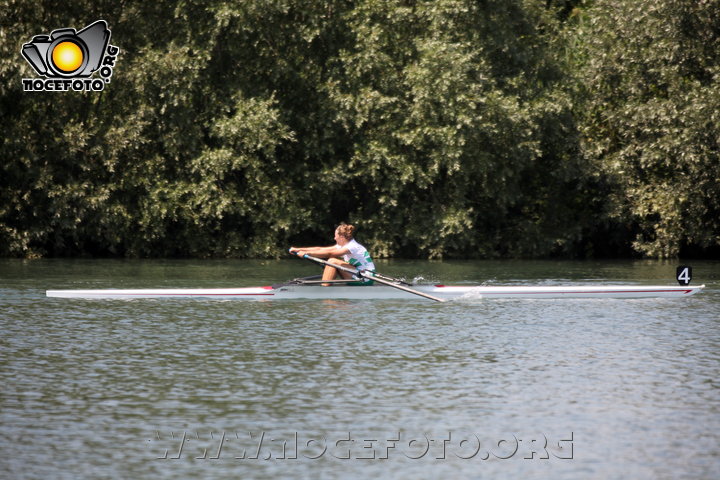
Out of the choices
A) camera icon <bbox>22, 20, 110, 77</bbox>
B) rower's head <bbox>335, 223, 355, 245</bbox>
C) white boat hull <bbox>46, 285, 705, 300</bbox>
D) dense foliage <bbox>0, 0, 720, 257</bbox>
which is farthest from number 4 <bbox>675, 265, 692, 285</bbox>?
camera icon <bbox>22, 20, 110, 77</bbox>

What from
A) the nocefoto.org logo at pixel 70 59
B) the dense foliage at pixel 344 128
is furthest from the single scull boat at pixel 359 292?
the nocefoto.org logo at pixel 70 59

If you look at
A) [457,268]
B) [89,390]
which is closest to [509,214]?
[457,268]

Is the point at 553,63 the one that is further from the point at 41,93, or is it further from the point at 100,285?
the point at 100,285

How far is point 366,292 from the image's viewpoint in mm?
20594

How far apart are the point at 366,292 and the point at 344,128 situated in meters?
16.1

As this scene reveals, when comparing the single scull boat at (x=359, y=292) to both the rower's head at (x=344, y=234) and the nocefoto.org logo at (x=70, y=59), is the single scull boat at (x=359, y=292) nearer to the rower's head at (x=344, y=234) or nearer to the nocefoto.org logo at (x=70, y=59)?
the rower's head at (x=344, y=234)

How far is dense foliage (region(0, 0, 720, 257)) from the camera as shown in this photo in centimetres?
3372

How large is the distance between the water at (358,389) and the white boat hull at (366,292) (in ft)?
0.70

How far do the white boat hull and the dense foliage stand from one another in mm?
13144

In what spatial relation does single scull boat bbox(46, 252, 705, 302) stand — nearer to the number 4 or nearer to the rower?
the number 4

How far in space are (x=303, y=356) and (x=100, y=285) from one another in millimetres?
11538

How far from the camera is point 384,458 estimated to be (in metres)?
8.88

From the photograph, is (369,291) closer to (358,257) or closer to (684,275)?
(358,257)

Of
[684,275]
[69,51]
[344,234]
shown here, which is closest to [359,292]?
[344,234]
